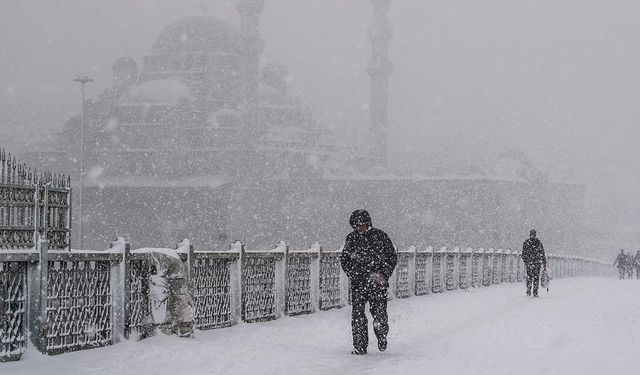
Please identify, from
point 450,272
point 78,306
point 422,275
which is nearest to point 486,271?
point 450,272

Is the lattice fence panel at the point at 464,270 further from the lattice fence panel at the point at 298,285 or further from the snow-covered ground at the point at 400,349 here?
the lattice fence panel at the point at 298,285

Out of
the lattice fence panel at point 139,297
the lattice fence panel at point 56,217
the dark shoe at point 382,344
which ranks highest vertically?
the lattice fence panel at point 56,217

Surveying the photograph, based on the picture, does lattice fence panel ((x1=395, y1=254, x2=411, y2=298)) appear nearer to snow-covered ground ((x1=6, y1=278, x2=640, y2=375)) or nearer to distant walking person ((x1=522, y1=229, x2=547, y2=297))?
distant walking person ((x1=522, y1=229, x2=547, y2=297))

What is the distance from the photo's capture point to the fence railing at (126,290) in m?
8.48

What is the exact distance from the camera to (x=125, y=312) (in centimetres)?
975

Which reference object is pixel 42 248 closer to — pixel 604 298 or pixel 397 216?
pixel 604 298

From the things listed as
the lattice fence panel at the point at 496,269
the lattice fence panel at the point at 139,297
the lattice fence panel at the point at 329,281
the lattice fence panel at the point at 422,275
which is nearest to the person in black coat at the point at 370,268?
the lattice fence panel at the point at 139,297

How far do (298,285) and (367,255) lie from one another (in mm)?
4718

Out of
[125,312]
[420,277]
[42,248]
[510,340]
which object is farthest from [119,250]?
[420,277]

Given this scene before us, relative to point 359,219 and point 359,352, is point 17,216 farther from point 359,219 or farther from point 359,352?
point 359,352

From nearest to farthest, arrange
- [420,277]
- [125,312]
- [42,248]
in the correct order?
[42,248]
[125,312]
[420,277]

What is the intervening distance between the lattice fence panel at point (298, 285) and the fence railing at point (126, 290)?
1cm

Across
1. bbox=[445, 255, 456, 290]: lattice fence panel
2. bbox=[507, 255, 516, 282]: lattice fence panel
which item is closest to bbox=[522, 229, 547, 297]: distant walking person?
bbox=[445, 255, 456, 290]: lattice fence panel

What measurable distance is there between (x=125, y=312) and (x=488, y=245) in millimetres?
82101
